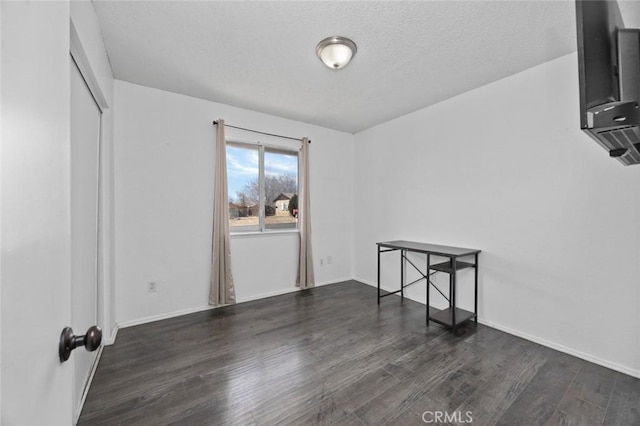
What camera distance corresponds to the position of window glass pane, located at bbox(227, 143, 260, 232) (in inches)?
143

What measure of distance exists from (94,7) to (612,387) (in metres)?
4.43

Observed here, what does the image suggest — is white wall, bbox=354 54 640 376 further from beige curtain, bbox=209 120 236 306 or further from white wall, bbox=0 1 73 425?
white wall, bbox=0 1 73 425

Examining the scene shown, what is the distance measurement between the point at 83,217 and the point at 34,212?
5.60 ft

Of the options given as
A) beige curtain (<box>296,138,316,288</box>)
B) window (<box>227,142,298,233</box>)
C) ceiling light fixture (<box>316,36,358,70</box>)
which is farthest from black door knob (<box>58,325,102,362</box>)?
beige curtain (<box>296,138,316,288</box>)

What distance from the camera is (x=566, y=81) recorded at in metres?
2.34

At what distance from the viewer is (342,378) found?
1.98 m

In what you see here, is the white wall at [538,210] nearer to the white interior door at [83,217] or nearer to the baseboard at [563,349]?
the baseboard at [563,349]

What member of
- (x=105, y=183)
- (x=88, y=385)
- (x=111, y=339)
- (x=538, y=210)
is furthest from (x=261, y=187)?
(x=538, y=210)

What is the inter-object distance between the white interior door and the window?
1537 millimetres

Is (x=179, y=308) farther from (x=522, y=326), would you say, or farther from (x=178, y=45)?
(x=522, y=326)

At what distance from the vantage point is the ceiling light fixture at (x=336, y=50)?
7.00ft

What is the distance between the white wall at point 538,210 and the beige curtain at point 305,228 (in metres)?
1.51

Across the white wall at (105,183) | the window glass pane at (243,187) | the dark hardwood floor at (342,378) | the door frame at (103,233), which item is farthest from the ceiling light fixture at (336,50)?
the dark hardwood floor at (342,378)

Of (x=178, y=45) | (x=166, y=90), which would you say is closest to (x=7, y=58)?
(x=178, y=45)
